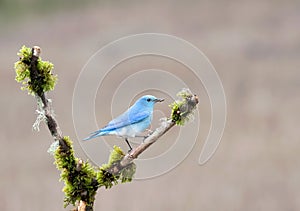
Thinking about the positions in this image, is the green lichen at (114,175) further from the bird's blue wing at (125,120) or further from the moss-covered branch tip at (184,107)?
the moss-covered branch tip at (184,107)

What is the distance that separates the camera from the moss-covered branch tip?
7.79ft

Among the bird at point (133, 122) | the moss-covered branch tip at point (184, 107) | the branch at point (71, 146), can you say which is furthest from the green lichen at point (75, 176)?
the moss-covered branch tip at point (184, 107)

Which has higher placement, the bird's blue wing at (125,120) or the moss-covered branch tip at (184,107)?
the bird's blue wing at (125,120)

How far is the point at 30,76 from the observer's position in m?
2.37

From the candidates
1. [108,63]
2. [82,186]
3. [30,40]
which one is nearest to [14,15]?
[30,40]

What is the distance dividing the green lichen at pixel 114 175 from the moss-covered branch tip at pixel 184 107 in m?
0.27

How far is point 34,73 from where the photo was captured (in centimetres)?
237

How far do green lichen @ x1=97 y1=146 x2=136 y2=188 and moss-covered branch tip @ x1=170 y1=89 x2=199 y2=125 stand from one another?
267mm

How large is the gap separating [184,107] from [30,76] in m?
0.51

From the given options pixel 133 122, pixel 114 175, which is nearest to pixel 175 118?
pixel 133 122

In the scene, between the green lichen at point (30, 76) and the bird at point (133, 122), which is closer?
the green lichen at point (30, 76)

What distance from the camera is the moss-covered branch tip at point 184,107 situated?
238cm

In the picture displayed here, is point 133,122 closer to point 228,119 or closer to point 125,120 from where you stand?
point 125,120

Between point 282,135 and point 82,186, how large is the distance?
36.9ft
